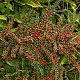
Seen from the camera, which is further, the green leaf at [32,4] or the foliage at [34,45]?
the green leaf at [32,4]

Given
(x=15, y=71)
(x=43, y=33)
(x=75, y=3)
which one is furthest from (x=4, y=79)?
(x=75, y=3)

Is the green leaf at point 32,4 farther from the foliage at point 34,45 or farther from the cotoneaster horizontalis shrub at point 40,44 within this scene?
the cotoneaster horizontalis shrub at point 40,44

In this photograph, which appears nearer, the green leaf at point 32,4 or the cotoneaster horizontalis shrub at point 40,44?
the cotoneaster horizontalis shrub at point 40,44

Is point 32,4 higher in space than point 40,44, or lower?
higher

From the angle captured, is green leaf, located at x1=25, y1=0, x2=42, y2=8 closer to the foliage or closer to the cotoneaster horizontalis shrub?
the foliage

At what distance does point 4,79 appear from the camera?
2562 millimetres

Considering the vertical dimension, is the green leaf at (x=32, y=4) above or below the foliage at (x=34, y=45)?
above

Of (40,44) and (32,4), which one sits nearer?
(40,44)

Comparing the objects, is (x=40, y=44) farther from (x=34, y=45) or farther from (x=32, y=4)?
(x=32, y=4)

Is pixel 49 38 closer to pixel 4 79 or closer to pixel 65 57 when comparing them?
pixel 65 57

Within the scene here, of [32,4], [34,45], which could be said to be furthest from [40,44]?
[32,4]

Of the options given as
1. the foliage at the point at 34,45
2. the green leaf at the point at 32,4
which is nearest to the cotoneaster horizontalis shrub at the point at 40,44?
the foliage at the point at 34,45

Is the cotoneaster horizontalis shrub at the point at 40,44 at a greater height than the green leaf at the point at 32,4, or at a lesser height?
lesser

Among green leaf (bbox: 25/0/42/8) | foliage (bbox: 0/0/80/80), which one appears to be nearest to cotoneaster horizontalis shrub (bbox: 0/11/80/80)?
foliage (bbox: 0/0/80/80)
